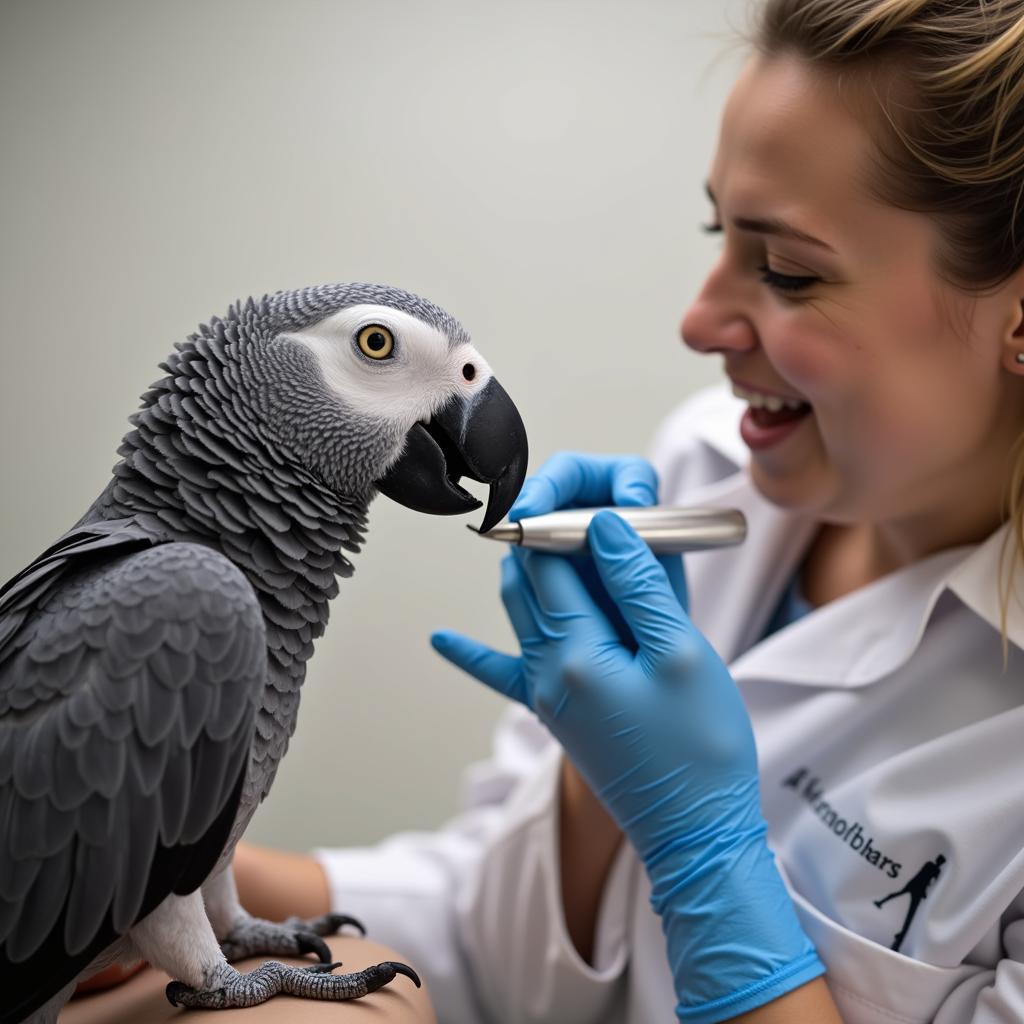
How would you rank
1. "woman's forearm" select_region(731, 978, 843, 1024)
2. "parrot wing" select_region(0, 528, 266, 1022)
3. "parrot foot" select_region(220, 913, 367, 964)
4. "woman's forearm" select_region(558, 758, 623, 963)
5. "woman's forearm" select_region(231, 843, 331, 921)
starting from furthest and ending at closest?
"woman's forearm" select_region(558, 758, 623, 963)
"woman's forearm" select_region(231, 843, 331, 921)
"woman's forearm" select_region(731, 978, 843, 1024)
"parrot foot" select_region(220, 913, 367, 964)
"parrot wing" select_region(0, 528, 266, 1022)

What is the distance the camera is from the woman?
25.5 inches

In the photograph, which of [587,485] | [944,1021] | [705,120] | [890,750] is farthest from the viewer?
[705,120]

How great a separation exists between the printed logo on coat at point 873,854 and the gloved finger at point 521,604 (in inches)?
10.8

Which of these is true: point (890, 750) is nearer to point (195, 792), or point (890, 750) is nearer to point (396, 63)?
point (195, 792)

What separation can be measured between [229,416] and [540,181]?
0.63 m

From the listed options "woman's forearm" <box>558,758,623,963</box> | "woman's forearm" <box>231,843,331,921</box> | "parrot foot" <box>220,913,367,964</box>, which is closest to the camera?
"parrot foot" <box>220,913,367,964</box>

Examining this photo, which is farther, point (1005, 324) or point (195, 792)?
point (1005, 324)

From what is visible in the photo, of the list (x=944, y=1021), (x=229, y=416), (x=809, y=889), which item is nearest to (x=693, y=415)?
(x=809, y=889)

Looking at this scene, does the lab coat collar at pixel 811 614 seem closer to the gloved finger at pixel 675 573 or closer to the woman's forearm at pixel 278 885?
the gloved finger at pixel 675 573

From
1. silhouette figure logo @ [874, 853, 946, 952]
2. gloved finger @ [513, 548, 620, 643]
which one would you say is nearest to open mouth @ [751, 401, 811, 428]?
gloved finger @ [513, 548, 620, 643]

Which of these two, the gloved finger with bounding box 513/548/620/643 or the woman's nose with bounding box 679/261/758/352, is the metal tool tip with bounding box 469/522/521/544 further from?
the woman's nose with bounding box 679/261/758/352

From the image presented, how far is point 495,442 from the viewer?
48cm

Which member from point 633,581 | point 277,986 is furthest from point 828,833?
point 277,986

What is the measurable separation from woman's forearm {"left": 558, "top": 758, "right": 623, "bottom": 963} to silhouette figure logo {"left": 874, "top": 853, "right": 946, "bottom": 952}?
0.27 m
